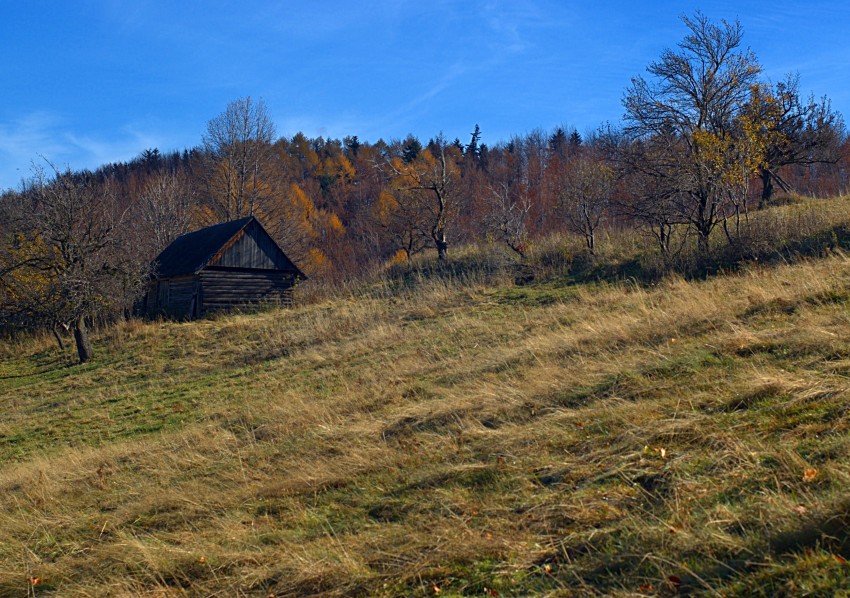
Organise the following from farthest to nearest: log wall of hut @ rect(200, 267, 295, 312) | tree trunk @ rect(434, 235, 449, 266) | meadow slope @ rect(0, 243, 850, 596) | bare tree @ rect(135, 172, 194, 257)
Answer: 1. bare tree @ rect(135, 172, 194, 257)
2. log wall of hut @ rect(200, 267, 295, 312)
3. tree trunk @ rect(434, 235, 449, 266)
4. meadow slope @ rect(0, 243, 850, 596)

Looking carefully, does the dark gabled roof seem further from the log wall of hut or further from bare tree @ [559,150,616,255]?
bare tree @ [559,150,616,255]

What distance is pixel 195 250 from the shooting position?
3044 centimetres

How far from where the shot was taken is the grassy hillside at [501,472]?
3.58 metres

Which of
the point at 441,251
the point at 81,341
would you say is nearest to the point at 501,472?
the point at 81,341

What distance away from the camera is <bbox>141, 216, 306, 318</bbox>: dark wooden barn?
28.4 meters

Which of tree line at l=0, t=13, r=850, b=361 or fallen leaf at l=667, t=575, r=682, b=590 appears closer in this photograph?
fallen leaf at l=667, t=575, r=682, b=590

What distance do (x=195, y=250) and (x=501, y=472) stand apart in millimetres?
27994

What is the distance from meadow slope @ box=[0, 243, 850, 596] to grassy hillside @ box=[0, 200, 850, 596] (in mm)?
22

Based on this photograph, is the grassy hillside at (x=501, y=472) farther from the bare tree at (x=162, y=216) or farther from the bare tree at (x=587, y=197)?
the bare tree at (x=162, y=216)

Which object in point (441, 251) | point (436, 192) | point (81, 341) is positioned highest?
point (436, 192)

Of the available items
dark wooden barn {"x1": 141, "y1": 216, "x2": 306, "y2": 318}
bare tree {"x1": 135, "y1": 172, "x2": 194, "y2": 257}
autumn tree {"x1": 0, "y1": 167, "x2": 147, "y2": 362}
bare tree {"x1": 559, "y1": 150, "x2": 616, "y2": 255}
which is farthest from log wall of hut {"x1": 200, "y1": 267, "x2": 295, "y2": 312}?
bare tree {"x1": 135, "y1": 172, "x2": 194, "y2": 257}

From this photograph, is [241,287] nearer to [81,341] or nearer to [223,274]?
[223,274]

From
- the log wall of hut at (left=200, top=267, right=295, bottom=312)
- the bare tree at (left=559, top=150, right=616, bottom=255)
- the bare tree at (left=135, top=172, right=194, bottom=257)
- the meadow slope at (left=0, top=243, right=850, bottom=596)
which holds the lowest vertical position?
the meadow slope at (left=0, top=243, right=850, bottom=596)

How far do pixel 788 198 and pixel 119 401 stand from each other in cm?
2325
